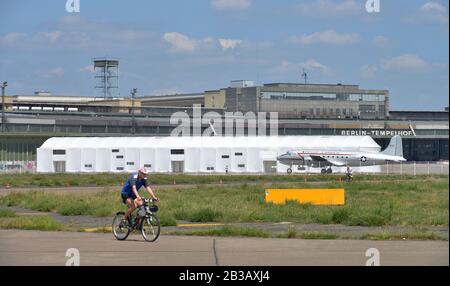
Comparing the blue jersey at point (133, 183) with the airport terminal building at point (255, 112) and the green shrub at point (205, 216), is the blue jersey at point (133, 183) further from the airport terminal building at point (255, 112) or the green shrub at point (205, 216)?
the airport terminal building at point (255, 112)

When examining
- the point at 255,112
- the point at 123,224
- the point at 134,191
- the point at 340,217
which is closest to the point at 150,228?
the point at 123,224

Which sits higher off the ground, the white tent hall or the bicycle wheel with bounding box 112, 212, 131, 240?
the white tent hall

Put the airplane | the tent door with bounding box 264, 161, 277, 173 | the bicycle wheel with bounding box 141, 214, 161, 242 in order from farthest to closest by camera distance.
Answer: the airplane → the tent door with bounding box 264, 161, 277, 173 → the bicycle wheel with bounding box 141, 214, 161, 242

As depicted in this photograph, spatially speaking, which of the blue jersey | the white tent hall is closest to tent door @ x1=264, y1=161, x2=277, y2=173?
the white tent hall

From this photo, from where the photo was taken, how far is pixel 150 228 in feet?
65.4

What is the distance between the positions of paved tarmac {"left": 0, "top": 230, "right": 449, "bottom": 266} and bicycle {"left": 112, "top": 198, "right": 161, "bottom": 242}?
0.22 m

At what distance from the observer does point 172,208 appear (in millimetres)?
31391

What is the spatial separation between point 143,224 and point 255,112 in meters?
115

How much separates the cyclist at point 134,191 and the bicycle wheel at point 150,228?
44 centimetres

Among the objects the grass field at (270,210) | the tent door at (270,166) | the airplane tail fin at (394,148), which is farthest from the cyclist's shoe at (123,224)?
the airplane tail fin at (394,148)

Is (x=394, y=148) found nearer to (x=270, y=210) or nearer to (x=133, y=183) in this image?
(x=270, y=210)

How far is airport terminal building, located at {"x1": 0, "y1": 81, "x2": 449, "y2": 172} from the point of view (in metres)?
95.4

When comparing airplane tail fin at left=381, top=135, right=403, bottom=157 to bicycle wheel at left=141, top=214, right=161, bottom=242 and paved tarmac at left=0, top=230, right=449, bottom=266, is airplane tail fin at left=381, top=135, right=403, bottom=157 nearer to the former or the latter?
paved tarmac at left=0, top=230, right=449, bottom=266
